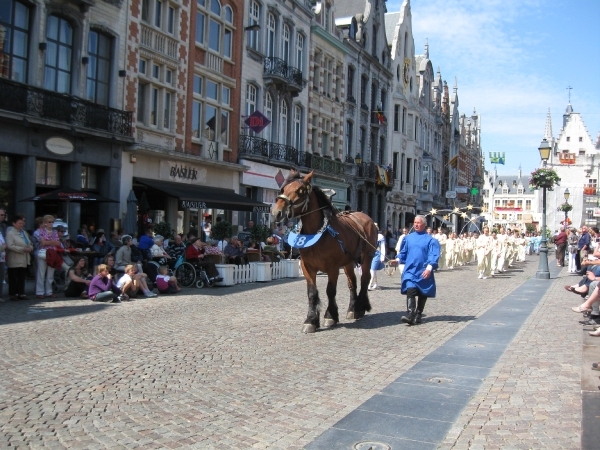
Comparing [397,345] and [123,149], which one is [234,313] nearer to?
[397,345]

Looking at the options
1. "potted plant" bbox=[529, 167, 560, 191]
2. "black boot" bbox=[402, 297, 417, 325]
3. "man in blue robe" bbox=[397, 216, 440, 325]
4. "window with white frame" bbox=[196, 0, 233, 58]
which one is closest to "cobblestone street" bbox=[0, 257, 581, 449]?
"black boot" bbox=[402, 297, 417, 325]

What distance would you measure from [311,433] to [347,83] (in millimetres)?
38905

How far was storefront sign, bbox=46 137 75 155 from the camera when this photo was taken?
1913 cm

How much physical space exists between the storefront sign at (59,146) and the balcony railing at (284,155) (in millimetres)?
10666

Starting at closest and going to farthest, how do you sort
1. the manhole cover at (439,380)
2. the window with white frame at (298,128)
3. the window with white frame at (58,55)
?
the manhole cover at (439,380) → the window with white frame at (58,55) → the window with white frame at (298,128)

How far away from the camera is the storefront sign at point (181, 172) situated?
24.6 m

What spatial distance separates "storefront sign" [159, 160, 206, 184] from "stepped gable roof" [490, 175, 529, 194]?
428 feet

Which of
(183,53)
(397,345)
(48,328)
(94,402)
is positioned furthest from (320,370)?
(183,53)

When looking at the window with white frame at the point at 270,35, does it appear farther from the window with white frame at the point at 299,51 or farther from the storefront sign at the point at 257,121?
the storefront sign at the point at 257,121

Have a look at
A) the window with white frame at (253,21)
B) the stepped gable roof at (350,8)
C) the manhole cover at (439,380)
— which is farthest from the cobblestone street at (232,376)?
the stepped gable roof at (350,8)

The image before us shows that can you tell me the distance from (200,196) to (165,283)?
9.29 m

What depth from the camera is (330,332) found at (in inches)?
388

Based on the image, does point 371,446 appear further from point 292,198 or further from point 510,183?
point 510,183

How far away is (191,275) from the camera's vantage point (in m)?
17.0
